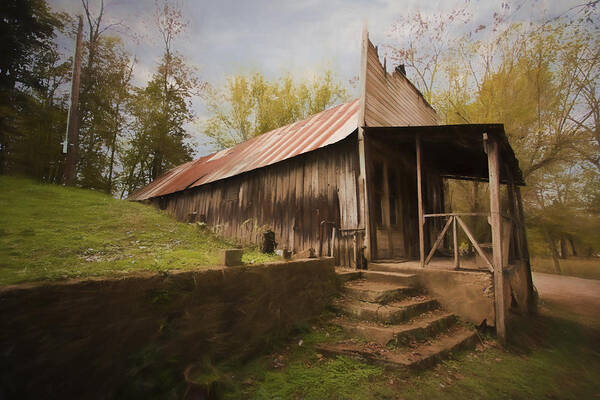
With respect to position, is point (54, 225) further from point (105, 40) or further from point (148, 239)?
point (105, 40)

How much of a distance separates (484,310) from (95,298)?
601cm

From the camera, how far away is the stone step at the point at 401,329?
4.28 metres

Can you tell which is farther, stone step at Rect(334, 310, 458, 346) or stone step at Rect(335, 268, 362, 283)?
stone step at Rect(335, 268, 362, 283)

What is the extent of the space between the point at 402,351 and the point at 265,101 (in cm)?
2345

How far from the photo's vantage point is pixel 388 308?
16.0 ft

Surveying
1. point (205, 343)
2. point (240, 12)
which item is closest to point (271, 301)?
point (205, 343)

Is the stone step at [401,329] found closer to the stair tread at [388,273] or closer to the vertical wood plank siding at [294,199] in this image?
the stair tread at [388,273]

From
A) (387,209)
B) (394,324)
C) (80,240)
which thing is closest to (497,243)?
(394,324)

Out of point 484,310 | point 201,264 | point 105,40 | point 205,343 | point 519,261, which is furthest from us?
point 105,40

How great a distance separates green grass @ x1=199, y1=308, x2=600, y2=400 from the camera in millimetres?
3410

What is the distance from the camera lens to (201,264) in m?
4.02

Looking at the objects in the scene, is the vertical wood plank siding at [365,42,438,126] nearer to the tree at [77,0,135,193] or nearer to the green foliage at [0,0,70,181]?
the green foliage at [0,0,70,181]

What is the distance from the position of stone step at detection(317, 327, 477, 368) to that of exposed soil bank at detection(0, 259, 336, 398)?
1071 millimetres

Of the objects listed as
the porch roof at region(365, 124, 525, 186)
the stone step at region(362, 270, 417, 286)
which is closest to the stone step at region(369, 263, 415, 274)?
the stone step at region(362, 270, 417, 286)
